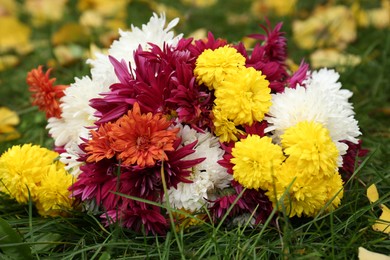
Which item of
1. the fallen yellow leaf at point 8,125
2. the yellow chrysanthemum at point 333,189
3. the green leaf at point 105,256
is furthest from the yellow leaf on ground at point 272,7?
the green leaf at point 105,256

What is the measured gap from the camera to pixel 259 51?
4.45ft

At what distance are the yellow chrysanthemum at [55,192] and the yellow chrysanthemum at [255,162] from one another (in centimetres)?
42

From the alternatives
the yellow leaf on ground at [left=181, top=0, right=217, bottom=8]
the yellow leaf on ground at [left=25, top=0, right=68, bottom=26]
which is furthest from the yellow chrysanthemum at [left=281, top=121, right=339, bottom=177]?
the yellow leaf on ground at [left=25, top=0, right=68, bottom=26]

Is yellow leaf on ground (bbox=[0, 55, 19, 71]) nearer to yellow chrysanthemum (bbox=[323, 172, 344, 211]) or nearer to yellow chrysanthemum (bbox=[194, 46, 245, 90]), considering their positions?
yellow chrysanthemum (bbox=[194, 46, 245, 90])

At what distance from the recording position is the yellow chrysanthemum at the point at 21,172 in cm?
128

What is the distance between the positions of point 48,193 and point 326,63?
1347 mm

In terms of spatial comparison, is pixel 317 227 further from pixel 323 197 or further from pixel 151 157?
pixel 151 157

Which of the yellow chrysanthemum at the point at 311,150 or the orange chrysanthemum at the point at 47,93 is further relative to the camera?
the orange chrysanthemum at the point at 47,93

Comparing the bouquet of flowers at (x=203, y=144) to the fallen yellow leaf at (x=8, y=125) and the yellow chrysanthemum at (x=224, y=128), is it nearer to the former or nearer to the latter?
the yellow chrysanthemum at (x=224, y=128)

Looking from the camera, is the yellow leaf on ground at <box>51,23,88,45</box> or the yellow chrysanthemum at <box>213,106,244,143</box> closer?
the yellow chrysanthemum at <box>213,106,244,143</box>

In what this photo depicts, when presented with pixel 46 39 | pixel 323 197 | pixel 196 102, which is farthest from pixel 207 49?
pixel 46 39

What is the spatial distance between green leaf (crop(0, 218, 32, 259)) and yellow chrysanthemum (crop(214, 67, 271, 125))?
1.71ft

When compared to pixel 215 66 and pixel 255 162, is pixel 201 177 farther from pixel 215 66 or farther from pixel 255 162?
pixel 215 66

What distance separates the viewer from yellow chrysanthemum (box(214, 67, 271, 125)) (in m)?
1.18
